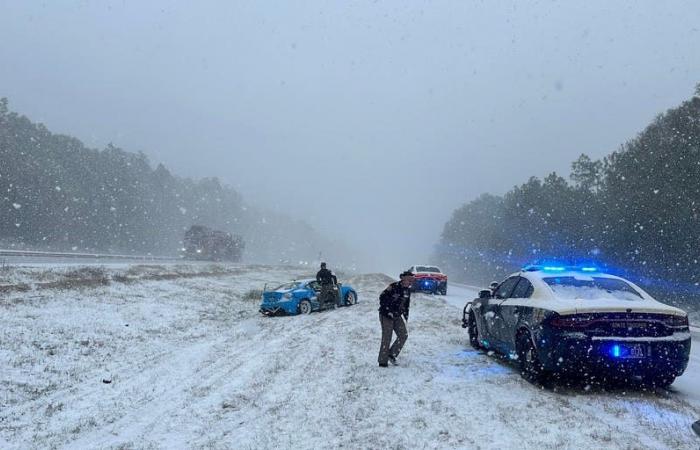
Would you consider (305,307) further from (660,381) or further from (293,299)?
(660,381)

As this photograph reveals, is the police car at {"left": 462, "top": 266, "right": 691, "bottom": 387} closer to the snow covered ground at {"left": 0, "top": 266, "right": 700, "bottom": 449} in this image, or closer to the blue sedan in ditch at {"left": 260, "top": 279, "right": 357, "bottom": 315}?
the snow covered ground at {"left": 0, "top": 266, "right": 700, "bottom": 449}

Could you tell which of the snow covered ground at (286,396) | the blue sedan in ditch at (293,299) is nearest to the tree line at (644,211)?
the blue sedan in ditch at (293,299)

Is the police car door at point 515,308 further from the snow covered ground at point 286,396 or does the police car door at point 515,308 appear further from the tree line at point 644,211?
the tree line at point 644,211

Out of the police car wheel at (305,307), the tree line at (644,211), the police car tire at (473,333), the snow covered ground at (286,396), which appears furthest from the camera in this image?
the tree line at (644,211)

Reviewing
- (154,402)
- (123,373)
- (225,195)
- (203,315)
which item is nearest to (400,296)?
(154,402)

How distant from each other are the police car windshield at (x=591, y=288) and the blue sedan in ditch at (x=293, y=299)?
38.1 ft

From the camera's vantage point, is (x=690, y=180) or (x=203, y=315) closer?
(x=203, y=315)

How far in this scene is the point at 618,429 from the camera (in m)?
5.71

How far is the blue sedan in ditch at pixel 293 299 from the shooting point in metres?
18.5

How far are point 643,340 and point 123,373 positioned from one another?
26.7ft

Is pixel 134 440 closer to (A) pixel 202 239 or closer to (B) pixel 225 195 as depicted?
→ (A) pixel 202 239

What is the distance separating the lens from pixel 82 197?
231ft

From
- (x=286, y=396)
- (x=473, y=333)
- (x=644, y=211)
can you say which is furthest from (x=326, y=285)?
(x=644, y=211)

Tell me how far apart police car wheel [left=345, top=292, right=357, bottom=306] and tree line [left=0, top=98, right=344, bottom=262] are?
45.9 m
